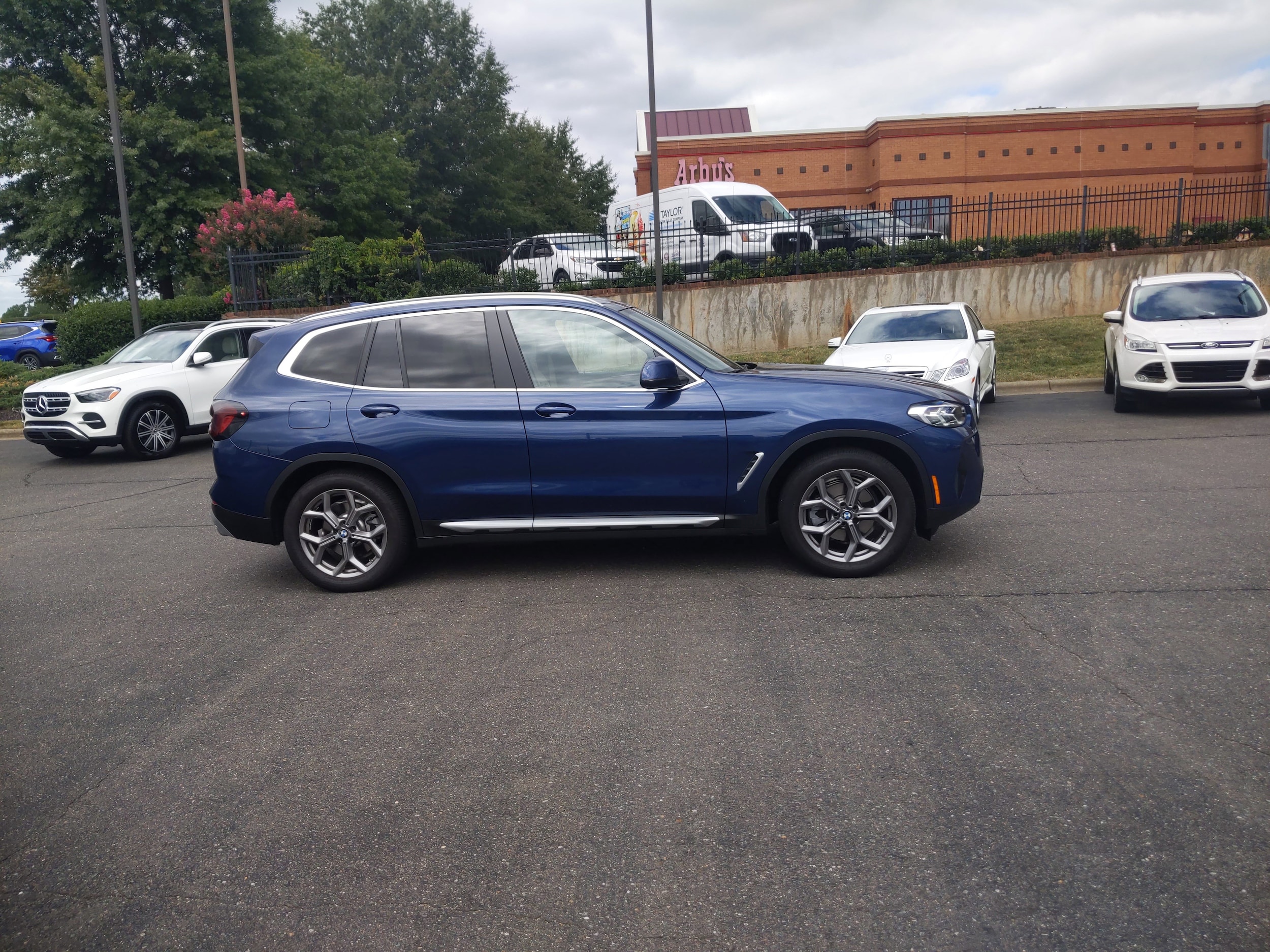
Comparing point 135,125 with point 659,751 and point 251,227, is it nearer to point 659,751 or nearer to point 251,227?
point 251,227

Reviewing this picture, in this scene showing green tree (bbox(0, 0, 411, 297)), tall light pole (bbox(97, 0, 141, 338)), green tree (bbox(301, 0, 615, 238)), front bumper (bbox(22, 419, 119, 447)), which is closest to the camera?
front bumper (bbox(22, 419, 119, 447))

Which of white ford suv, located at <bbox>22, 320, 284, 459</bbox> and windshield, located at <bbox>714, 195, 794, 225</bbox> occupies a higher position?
windshield, located at <bbox>714, 195, 794, 225</bbox>

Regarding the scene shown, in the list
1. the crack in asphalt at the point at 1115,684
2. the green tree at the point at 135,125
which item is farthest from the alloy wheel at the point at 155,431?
the green tree at the point at 135,125

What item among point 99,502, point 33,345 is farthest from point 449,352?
point 33,345

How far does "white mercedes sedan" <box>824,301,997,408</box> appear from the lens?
1138 cm

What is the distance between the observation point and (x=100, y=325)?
2316 centimetres

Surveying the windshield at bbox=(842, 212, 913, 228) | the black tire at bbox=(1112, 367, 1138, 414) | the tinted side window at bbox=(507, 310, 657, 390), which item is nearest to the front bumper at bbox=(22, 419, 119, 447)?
the tinted side window at bbox=(507, 310, 657, 390)

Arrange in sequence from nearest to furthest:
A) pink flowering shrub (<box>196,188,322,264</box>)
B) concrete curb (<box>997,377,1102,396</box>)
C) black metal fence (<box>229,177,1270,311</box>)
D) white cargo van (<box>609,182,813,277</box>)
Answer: concrete curb (<box>997,377,1102,396</box>)
black metal fence (<box>229,177,1270,311</box>)
white cargo van (<box>609,182,813,277</box>)
pink flowering shrub (<box>196,188,322,264</box>)

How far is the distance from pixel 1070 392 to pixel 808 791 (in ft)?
43.2

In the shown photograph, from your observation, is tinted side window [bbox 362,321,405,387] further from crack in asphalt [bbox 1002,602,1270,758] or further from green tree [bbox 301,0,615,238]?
green tree [bbox 301,0,615,238]

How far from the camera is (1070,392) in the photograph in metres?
15.1

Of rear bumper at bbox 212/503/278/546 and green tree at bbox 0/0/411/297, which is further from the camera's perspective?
green tree at bbox 0/0/411/297

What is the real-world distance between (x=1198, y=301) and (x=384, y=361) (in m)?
10.6

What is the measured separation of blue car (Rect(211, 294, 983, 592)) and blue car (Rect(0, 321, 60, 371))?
2884 cm
